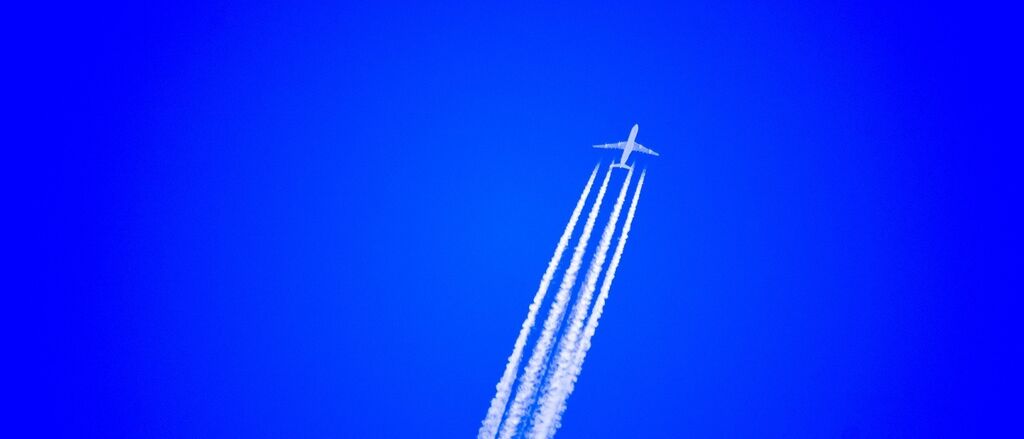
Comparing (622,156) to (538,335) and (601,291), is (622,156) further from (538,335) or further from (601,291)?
(538,335)

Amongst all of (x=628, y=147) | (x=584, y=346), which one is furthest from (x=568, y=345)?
(x=628, y=147)

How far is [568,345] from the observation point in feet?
60.1

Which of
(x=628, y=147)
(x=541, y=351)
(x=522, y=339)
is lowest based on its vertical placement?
(x=541, y=351)

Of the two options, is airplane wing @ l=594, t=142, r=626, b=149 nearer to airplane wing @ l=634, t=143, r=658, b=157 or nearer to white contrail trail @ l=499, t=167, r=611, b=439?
airplane wing @ l=634, t=143, r=658, b=157

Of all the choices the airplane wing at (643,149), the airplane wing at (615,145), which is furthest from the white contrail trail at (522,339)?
the airplane wing at (643,149)

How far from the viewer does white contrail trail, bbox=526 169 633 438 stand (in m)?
17.5

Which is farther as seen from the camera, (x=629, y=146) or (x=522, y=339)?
(x=629, y=146)

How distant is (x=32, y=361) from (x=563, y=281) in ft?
40.8

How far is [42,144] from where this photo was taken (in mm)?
17484

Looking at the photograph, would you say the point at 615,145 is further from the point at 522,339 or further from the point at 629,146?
the point at 522,339

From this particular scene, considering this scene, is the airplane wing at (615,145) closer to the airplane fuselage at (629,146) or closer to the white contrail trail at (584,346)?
the airplane fuselage at (629,146)

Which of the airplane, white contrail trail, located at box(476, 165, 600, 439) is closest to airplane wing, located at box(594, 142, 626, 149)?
the airplane

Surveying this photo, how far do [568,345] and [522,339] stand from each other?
1212 mm

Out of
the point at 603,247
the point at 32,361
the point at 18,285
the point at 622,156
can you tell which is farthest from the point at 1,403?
the point at 622,156
